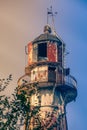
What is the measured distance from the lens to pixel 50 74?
54250 mm

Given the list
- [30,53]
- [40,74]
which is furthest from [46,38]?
[40,74]

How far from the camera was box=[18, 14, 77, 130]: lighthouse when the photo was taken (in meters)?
52.7

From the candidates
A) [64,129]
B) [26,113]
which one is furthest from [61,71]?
[26,113]

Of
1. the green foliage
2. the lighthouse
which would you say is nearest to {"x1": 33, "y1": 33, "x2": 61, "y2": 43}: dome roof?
the lighthouse

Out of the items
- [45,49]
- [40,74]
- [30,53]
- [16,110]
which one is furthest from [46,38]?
[16,110]

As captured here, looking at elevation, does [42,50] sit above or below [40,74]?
above

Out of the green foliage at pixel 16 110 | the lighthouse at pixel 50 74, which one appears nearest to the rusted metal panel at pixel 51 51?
the lighthouse at pixel 50 74

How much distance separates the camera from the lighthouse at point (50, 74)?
52.7m

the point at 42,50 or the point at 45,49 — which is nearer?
the point at 45,49

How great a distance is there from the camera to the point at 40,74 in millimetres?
54375

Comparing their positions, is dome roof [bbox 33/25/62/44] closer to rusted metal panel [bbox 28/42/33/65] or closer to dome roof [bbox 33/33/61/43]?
dome roof [bbox 33/33/61/43]

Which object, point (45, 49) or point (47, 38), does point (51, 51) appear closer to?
point (45, 49)

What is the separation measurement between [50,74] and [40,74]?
1132 mm

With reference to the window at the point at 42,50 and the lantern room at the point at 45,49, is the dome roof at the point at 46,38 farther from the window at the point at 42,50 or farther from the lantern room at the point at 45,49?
the window at the point at 42,50
